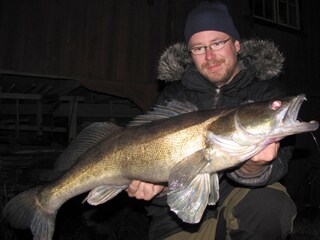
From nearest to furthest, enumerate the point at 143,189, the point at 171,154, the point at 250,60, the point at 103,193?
1. the point at 171,154
2. the point at 103,193
3. the point at 143,189
4. the point at 250,60

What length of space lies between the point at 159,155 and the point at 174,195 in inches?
12.5

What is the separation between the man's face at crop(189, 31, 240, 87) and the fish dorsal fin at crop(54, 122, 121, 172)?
3.87ft

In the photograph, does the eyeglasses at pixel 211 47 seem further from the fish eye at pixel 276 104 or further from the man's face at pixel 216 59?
the fish eye at pixel 276 104

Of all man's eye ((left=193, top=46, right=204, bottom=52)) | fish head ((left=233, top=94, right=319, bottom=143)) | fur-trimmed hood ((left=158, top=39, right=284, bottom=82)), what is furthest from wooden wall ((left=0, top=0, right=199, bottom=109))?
fish head ((left=233, top=94, right=319, bottom=143))

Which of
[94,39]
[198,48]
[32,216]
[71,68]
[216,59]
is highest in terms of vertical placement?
[94,39]

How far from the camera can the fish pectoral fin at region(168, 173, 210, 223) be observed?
2.69 m

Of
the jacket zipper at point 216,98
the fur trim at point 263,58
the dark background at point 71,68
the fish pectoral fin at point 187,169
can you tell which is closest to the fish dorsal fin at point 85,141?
the fish pectoral fin at point 187,169

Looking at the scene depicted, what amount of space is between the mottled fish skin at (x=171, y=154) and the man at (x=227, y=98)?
13.5 inches

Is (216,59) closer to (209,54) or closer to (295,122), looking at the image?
(209,54)

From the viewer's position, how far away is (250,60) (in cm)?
398

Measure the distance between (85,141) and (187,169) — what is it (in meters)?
1.17

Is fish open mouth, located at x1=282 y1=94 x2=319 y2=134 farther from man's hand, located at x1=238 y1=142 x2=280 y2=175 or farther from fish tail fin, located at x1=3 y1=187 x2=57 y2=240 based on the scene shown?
fish tail fin, located at x1=3 y1=187 x2=57 y2=240

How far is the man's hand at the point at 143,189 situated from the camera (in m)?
3.16

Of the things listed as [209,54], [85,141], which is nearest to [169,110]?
[85,141]
